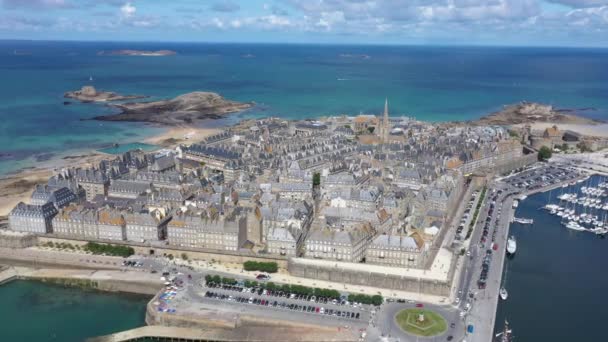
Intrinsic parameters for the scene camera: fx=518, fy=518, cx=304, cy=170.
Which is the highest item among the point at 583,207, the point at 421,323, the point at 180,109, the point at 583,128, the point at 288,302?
the point at 583,128

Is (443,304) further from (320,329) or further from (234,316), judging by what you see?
(234,316)

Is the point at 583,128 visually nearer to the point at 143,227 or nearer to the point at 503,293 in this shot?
the point at 503,293

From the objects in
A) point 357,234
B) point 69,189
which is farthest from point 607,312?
point 69,189

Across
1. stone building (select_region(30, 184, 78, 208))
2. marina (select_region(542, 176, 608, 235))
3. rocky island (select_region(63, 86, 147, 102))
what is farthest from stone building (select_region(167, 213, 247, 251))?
Answer: rocky island (select_region(63, 86, 147, 102))

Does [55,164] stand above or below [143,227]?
below

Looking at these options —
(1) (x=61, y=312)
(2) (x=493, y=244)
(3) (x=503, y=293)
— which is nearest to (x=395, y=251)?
(3) (x=503, y=293)

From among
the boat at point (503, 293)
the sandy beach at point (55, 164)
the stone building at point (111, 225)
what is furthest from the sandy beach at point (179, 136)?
the boat at point (503, 293)
